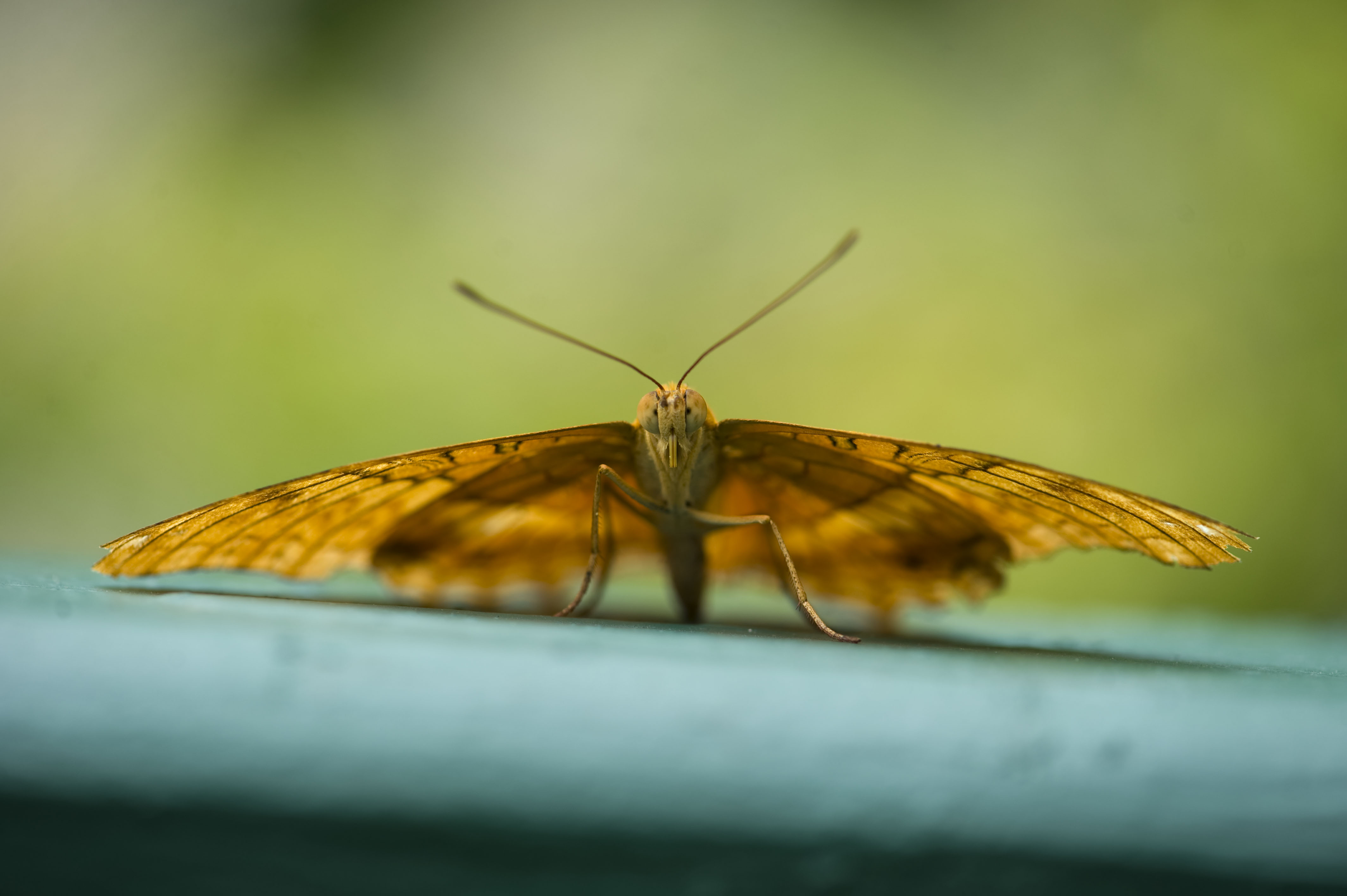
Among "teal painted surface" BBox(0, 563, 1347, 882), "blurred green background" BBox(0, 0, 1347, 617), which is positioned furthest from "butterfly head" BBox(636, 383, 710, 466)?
"blurred green background" BBox(0, 0, 1347, 617)

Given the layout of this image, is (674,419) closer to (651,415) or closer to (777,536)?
(651,415)

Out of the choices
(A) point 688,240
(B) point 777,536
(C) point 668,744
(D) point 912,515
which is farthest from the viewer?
(A) point 688,240

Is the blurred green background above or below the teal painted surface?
above

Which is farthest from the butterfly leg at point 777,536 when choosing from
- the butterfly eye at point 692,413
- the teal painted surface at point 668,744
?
the teal painted surface at point 668,744

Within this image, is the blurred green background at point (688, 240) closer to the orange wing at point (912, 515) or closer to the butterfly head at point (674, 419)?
the orange wing at point (912, 515)

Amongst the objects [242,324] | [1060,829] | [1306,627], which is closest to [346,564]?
[1060,829]

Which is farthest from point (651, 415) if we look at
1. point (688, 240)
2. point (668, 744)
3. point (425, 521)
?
point (688, 240)

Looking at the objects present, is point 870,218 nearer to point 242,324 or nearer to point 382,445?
point 382,445

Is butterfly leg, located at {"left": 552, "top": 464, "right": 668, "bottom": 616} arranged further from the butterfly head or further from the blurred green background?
the blurred green background
